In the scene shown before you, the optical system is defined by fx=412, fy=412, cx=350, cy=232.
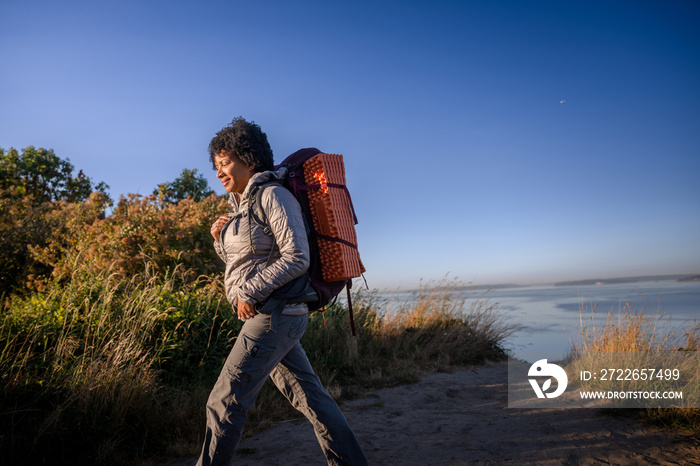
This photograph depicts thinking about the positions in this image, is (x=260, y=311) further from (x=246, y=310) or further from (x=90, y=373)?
(x=90, y=373)

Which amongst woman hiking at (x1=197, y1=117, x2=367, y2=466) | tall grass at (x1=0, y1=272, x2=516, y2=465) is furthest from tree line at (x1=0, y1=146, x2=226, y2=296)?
woman hiking at (x1=197, y1=117, x2=367, y2=466)

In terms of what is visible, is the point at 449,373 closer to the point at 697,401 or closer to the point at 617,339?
the point at 617,339

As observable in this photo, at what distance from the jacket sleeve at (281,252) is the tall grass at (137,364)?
218cm

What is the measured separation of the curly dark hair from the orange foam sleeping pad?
260mm

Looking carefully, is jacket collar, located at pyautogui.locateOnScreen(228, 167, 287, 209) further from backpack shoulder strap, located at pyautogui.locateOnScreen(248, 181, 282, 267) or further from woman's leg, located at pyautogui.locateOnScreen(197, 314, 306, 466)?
woman's leg, located at pyautogui.locateOnScreen(197, 314, 306, 466)

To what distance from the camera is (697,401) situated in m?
3.83

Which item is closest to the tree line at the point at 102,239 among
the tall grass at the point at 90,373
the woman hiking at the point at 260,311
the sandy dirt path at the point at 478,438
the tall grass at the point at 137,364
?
the tall grass at the point at 137,364

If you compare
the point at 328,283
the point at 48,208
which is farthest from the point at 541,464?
the point at 48,208

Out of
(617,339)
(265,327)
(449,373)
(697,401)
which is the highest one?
(265,327)

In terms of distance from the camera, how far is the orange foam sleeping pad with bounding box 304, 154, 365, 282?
2.28 m

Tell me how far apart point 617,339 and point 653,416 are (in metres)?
1.31

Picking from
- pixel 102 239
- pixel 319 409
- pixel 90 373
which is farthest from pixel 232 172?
pixel 102 239

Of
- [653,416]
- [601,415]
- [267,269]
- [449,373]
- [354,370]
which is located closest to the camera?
[267,269]

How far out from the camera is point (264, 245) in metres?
2.20
